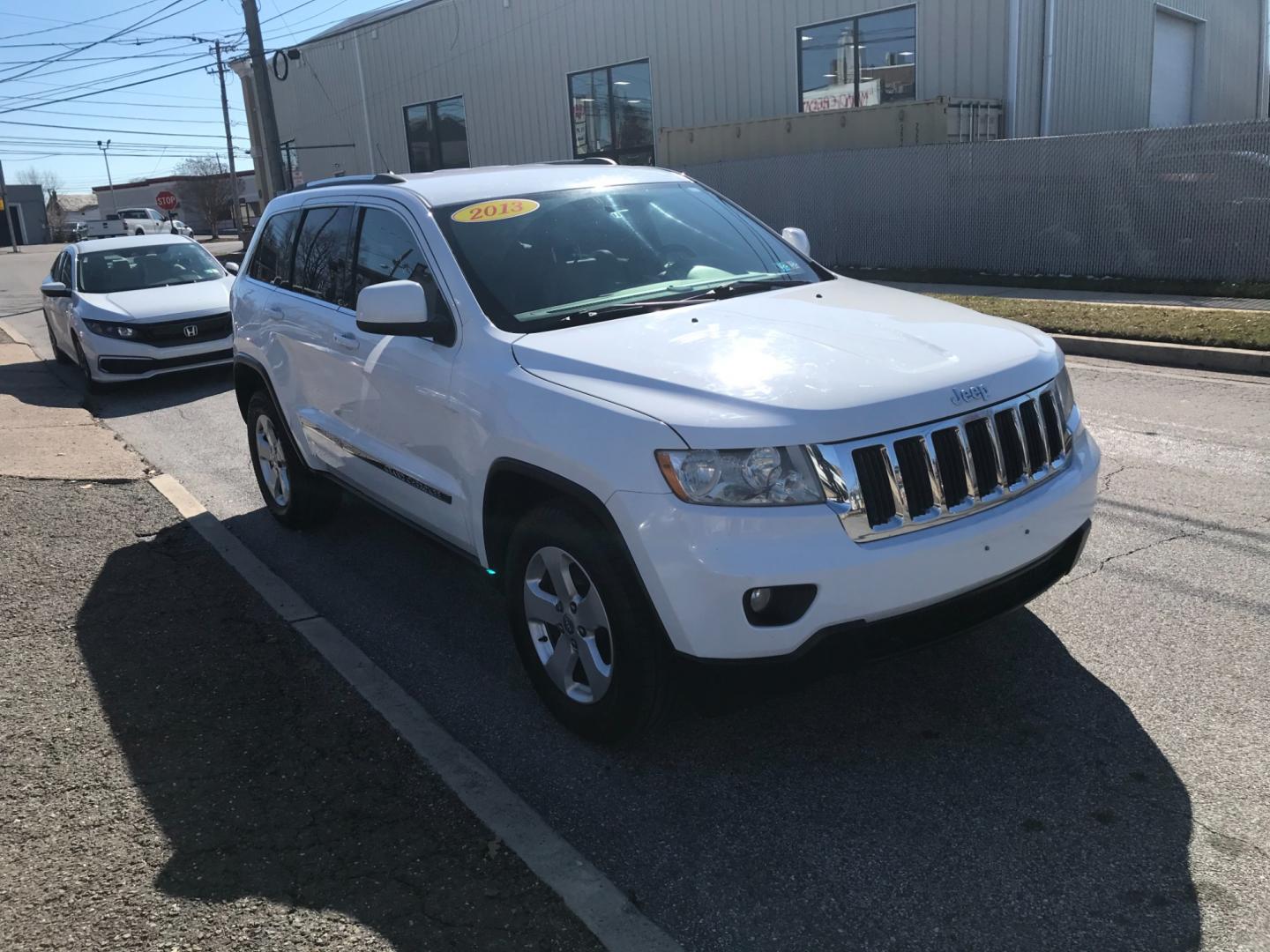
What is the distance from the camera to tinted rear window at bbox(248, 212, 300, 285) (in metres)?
5.91

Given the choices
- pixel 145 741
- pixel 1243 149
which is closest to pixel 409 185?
pixel 145 741

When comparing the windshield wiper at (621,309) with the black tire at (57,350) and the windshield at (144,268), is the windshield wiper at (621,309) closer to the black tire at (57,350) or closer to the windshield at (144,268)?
the windshield at (144,268)

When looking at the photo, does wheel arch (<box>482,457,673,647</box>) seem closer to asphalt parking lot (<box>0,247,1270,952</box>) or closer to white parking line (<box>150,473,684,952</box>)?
asphalt parking lot (<box>0,247,1270,952</box>)

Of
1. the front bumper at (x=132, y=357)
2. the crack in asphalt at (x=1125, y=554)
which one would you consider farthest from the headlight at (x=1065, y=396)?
the front bumper at (x=132, y=357)

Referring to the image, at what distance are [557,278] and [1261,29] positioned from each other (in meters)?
29.9

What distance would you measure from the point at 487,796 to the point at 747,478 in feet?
4.33

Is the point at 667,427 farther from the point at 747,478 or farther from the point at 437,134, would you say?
the point at 437,134

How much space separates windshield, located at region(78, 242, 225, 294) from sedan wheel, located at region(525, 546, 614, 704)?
10447 millimetres

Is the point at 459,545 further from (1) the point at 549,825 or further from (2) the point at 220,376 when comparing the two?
(2) the point at 220,376

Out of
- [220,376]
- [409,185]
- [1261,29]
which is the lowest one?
[220,376]

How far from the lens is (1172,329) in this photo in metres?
10.4

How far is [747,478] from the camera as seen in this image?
10.1 ft

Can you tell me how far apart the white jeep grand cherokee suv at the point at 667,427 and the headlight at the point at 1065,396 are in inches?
0.7

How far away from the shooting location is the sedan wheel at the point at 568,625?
3.50 metres
